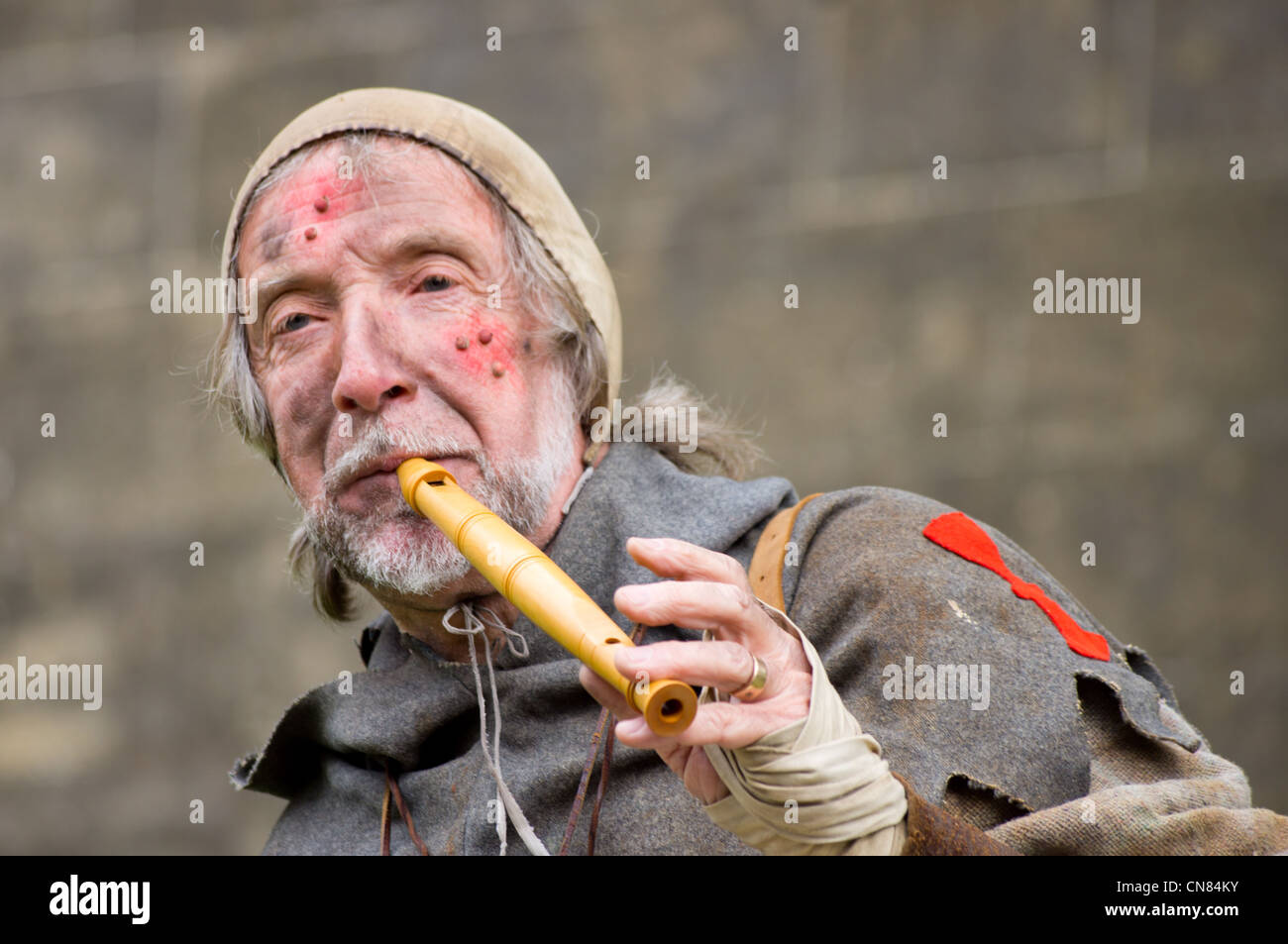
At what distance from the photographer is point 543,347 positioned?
262 centimetres

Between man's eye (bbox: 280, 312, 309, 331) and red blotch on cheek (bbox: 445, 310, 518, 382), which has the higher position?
man's eye (bbox: 280, 312, 309, 331)

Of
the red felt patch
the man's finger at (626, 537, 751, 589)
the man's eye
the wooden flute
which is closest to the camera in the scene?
the wooden flute

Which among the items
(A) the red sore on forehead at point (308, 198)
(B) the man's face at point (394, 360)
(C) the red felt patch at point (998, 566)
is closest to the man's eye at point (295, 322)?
(B) the man's face at point (394, 360)

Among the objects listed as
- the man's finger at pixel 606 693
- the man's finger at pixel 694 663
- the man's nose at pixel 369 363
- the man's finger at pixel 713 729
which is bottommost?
the man's finger at pixel 713 729

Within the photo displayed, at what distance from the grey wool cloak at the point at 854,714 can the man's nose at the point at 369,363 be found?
1.17ft

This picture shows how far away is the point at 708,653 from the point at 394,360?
106cm

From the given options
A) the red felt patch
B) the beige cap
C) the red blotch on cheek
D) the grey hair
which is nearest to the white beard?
the red blotch on cheek

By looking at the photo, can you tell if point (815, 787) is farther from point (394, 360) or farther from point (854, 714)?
point (394, 360)

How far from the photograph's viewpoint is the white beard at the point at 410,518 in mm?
2342

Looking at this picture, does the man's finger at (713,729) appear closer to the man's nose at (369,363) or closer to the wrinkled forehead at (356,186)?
the man's nose at (369,363)

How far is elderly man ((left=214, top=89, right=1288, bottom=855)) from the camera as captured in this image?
5.52ft

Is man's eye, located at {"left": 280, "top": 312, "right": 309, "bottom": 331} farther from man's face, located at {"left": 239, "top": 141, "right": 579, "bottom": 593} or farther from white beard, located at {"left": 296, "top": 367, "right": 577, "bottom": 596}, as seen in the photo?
white beard, located at {"left": 296, "top": 367, "right": 577, "bottom": 596}
